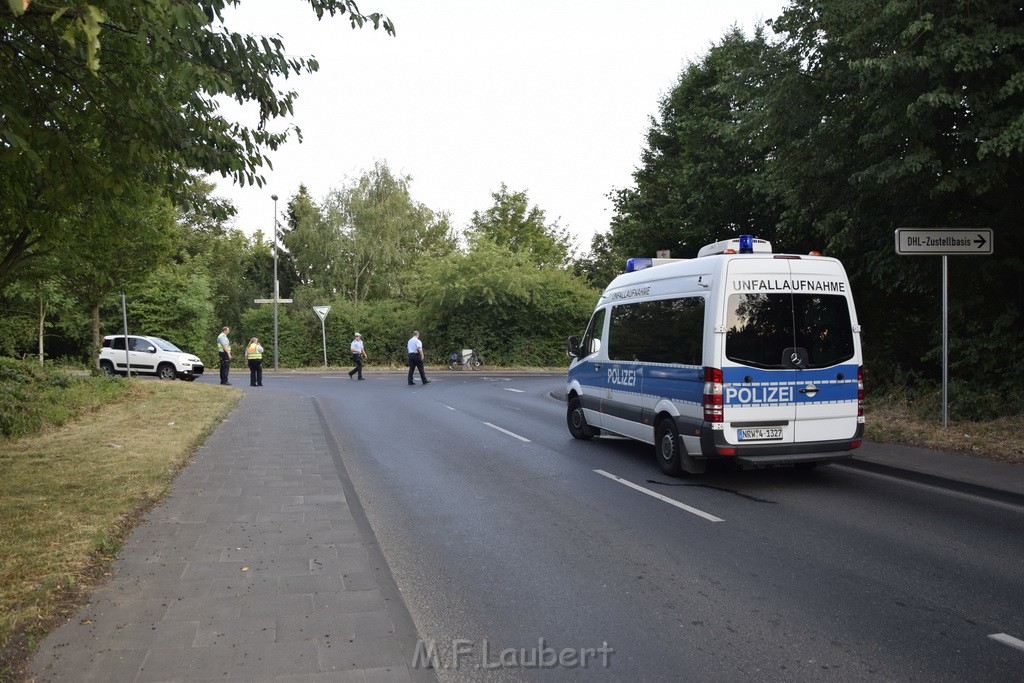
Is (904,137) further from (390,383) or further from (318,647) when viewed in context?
(390,383)

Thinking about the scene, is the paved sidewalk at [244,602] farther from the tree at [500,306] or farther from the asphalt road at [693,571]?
the tree at [500,306]

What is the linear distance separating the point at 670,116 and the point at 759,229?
1179 cm

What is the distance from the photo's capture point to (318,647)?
154 inches

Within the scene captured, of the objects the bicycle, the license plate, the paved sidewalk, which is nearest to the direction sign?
the license plate

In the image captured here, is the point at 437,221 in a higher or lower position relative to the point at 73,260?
higher

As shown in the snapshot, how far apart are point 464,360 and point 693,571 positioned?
2899cm

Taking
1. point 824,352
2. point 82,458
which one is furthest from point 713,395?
point 82,458

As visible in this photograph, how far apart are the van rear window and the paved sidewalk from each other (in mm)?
4280

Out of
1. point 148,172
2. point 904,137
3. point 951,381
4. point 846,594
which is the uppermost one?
point 904,137

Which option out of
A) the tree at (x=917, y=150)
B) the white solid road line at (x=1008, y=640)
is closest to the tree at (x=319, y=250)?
the tree at (x=917, y=150)

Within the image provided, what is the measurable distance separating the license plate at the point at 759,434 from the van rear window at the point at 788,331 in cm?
65

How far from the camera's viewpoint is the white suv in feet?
93.2

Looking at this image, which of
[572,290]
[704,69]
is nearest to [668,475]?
[704,69]

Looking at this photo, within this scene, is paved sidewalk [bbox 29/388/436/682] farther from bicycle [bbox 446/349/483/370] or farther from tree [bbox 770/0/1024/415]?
bicycle [bbox 446/349/483/370]
